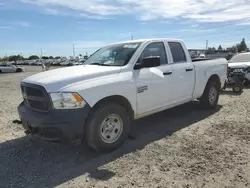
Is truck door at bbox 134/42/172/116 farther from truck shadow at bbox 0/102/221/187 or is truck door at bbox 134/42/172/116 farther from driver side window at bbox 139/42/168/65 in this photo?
truck shadow at bbox 0/102/221/187

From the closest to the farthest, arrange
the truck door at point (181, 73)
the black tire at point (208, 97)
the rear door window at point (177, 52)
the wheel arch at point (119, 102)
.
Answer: the wheel arch at point (119, 102) < the truck door at point (181, 73) < the rear door window at point (177, 52) < the black tire at point (208, 97)

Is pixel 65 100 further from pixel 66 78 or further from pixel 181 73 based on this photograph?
pixel 181 73

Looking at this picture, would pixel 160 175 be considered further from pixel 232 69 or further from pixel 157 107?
pixel 232 69

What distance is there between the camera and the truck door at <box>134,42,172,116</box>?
472cm

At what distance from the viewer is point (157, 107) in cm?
518

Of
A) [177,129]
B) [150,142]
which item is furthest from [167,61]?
[150,142]

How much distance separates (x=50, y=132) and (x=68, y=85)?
0.77m

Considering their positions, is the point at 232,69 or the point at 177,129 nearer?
the point at 177,129

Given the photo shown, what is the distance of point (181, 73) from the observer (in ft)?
18.6

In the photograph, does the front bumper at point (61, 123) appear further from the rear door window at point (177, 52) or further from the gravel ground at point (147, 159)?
the rear door window at point (177, 52)

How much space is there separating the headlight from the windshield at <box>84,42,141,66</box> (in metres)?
1.35

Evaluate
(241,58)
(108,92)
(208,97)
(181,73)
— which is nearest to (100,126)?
(108,92)

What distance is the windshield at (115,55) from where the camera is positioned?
16.0 feet

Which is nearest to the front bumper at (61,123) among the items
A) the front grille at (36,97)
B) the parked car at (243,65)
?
the front grille at (36,97)
